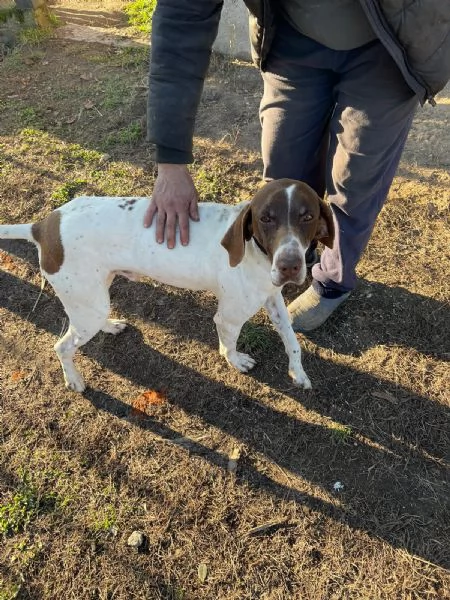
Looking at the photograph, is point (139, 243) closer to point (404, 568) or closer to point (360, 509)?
point (360, 509)

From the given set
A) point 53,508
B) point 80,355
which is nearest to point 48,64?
point 80,355

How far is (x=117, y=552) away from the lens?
2.76 meters

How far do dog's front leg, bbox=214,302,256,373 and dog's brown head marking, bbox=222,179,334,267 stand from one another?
0.48 meters

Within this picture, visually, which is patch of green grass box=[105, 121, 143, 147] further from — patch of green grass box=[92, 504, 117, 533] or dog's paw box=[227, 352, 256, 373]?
patch of green grass box=[92, 504, 117, 533]

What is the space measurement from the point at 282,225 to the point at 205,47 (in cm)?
103

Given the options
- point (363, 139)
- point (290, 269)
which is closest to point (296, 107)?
point (363, 139)

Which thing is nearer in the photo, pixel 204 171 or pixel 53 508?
pixel 53 508

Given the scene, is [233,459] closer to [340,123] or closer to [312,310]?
[312,310]

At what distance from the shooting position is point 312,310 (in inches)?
140

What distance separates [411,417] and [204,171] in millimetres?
2988

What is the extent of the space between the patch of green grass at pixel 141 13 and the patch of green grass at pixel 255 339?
5371 mm

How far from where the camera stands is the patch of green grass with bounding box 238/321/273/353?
3592 mm

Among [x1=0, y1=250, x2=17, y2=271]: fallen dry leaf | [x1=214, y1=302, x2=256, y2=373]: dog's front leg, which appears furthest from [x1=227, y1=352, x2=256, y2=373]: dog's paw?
[x1=0, y1=250, x2=17, y2=271]: fallen dry leaf

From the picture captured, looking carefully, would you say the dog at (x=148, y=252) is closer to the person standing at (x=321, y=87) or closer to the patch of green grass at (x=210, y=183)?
the person standing at (x=321, y=87)
